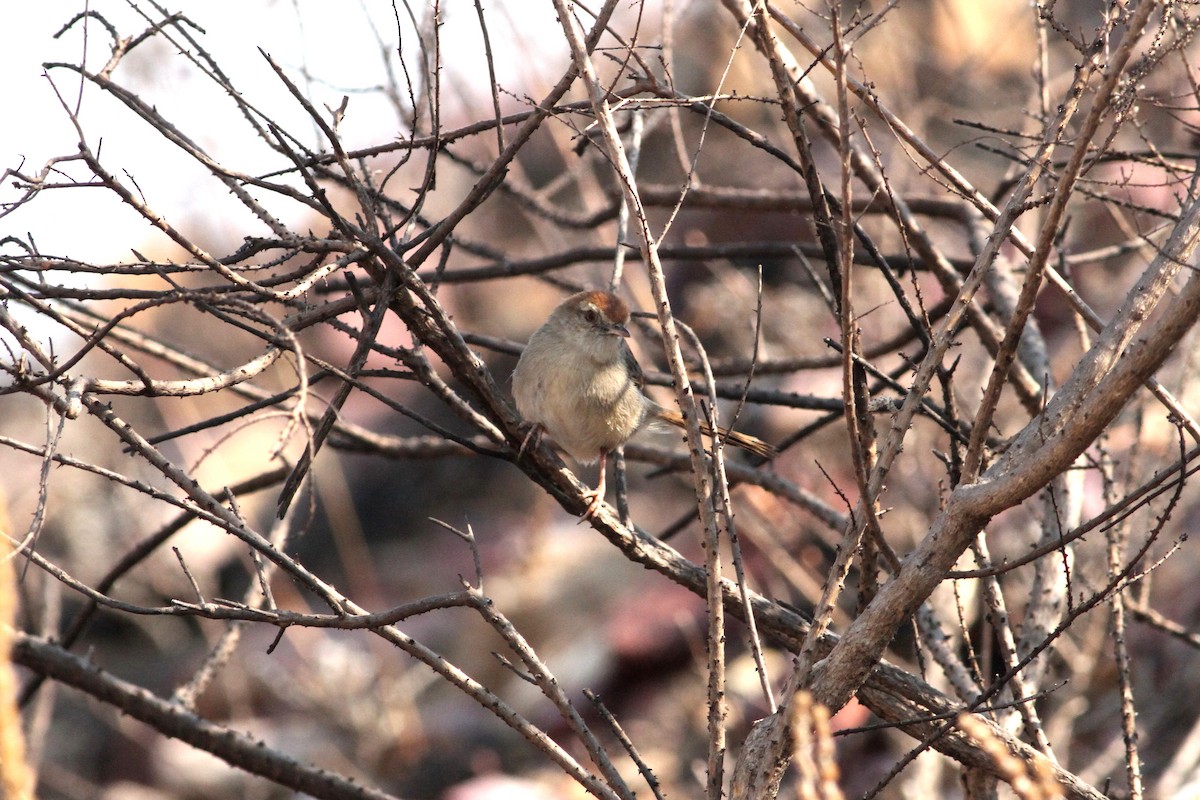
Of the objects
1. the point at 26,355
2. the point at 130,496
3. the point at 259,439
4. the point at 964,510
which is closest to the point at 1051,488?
the point at 964,510

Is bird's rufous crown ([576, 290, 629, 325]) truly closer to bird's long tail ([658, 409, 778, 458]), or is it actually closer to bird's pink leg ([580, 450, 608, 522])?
bird's long tail ([658, 409, 778, 458])

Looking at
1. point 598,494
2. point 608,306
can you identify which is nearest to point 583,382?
point 608,306

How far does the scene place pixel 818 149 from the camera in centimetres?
1270

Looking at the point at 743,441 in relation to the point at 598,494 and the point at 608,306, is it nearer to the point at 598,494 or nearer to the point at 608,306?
the point at 608,306

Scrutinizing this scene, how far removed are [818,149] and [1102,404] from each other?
1116cm

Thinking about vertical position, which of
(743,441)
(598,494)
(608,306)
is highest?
(608,306)

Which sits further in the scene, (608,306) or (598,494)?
(608,306)

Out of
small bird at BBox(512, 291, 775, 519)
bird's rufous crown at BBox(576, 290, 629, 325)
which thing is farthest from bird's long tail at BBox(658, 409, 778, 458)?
bird's rufous crown at BBox(576, 290, 629, 325)

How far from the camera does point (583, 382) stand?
454 cm

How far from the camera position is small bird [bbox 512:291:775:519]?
452 cm

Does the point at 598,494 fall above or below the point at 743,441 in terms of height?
below

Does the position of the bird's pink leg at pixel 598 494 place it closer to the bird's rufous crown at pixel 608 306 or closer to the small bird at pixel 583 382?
the small bird at pixel 583 382

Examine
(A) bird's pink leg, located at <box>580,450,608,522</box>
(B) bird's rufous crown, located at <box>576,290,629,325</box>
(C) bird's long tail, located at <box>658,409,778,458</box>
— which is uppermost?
(B) bird's rufous crown, located at <box>576,290,629,325</box>

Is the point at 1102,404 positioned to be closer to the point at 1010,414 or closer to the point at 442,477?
the point at 1010,414
